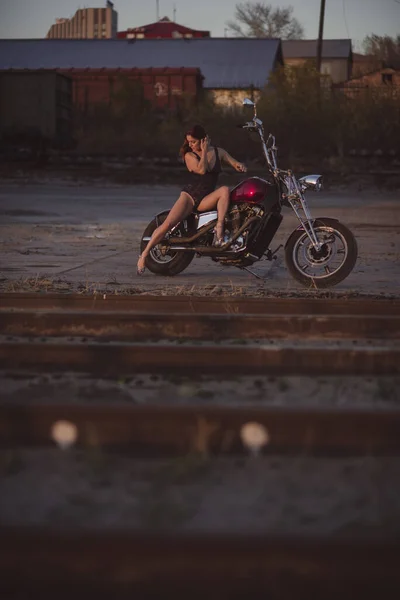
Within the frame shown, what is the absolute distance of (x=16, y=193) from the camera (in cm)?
2564

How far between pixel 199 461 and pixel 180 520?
0.59 metres

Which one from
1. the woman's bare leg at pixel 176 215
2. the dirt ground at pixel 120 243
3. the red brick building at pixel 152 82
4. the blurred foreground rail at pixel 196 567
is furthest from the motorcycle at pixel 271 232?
the red brick building at pixel 152 82

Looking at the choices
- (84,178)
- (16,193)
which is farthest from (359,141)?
(16,193)

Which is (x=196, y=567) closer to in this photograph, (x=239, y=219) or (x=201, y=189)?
(x=239, y=219)

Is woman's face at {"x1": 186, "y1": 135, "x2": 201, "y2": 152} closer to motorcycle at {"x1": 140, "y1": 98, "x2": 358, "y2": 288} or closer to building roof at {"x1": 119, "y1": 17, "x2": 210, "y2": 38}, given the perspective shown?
motorcycle at {"x1": 140, "y1": 98, "x2": 358, "y2": 288}

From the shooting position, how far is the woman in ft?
28.9

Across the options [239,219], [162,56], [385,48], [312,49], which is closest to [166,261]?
[239,219]

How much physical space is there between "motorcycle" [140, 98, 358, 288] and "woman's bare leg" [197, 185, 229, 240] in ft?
0.29

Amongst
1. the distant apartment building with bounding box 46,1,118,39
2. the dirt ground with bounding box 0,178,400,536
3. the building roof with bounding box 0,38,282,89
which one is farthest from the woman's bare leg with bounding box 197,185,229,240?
the distant apartment building with bounding box 46,1,118,39

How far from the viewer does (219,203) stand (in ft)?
28.9

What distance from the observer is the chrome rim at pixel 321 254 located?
8656mm

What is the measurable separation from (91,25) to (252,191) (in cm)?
19104

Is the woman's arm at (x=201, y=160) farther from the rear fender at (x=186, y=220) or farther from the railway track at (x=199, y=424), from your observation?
the railway track at (x=199, y=424)

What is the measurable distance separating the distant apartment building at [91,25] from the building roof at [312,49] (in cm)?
8488
